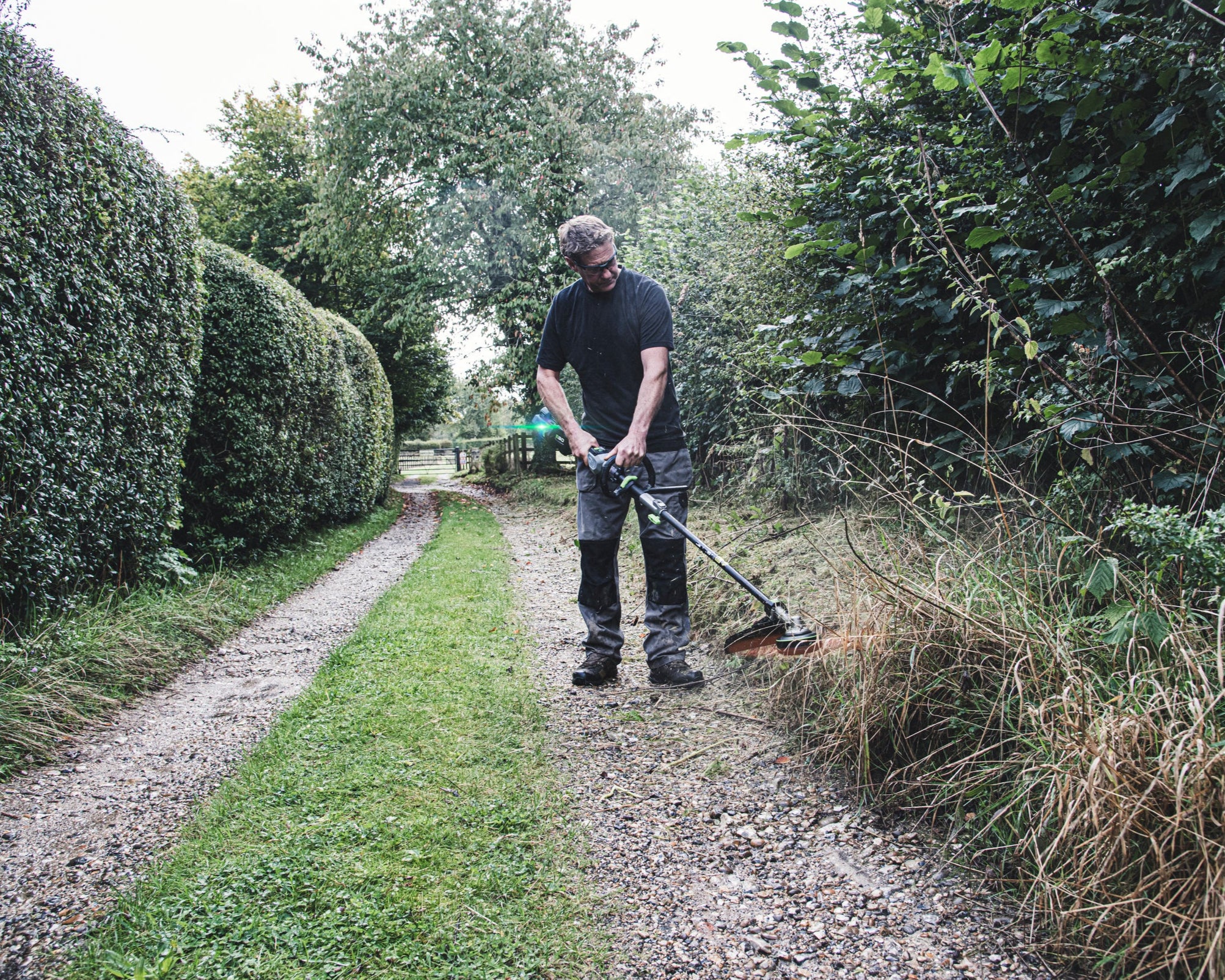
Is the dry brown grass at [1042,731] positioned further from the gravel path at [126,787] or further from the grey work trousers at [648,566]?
the gravel path at [126,787]

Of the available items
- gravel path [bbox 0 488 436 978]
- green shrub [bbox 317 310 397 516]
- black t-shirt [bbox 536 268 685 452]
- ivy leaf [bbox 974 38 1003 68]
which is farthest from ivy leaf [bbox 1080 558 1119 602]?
green shrub [bbox 317 310 397 516]

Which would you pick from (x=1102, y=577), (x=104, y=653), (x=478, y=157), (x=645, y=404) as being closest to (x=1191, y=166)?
(x=1102, y=577)

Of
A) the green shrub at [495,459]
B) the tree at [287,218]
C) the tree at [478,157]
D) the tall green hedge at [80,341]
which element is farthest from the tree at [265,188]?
the tall green hedge at [80,341]

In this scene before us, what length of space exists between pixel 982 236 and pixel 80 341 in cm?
449

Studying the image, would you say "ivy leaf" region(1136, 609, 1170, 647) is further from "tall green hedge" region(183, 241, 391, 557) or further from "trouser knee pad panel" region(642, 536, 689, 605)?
"tall green hedge" region(183, 241, 391, 557)

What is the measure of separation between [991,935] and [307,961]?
5.49ft

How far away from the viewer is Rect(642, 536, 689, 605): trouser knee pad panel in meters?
3.79

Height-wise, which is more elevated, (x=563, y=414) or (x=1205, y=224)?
(x=1205, y=224)

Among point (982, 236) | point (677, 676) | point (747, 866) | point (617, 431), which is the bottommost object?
point (747, 866)

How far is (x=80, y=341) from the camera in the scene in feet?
13.5

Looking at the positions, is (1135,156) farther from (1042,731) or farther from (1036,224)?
(1042,731)

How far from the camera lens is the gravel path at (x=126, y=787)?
2.06 meters

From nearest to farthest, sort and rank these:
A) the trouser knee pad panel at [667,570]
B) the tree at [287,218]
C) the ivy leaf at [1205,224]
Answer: the ivy leaf at [1205,224] → the trouser knee pad panel at [667,570] → the tree at [287,218]

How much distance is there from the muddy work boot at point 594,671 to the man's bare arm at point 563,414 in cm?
103
